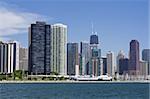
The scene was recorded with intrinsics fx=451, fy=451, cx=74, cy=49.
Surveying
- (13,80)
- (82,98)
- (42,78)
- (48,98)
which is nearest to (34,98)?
(48,98)

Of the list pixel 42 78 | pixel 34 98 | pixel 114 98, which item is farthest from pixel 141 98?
pixel 42 78

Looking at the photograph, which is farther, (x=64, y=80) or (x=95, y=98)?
(x=64, y=80)

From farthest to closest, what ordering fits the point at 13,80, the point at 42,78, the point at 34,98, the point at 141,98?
the point at 42,78 < the point at 13,80 < the point at 141,98 < the point at 34,98

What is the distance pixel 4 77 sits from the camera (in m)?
184

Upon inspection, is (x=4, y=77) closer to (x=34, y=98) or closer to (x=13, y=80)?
(x=13, y=80)

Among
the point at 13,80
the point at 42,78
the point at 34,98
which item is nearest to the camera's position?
the point at 34,98

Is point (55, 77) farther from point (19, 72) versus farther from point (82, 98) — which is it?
point (82, 98)

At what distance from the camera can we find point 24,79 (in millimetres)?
189000

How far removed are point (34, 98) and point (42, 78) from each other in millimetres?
143905

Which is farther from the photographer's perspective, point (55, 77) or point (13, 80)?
point (55, 77)

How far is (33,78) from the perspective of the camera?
194m

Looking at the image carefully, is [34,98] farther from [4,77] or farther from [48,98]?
[4,77]

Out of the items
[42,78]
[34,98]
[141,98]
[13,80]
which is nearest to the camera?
[34,98]

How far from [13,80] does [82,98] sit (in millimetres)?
128562
